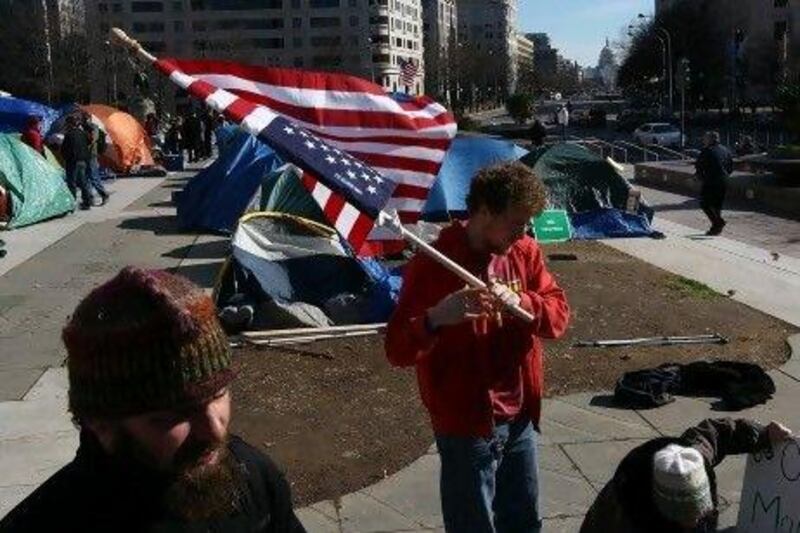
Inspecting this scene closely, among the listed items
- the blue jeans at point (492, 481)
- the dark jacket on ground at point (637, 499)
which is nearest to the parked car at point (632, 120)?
the blue jeans at point (492, 481)

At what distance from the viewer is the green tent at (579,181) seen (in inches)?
643

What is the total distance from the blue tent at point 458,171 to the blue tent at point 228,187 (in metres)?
2.77

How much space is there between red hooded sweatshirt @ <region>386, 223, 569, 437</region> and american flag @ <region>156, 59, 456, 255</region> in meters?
1.85

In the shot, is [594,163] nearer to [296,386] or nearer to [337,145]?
[296,386]

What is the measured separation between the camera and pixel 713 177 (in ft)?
53.2

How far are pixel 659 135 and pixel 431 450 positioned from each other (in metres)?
40.5

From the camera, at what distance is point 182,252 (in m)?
14.1

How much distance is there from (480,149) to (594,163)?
1.93 meters

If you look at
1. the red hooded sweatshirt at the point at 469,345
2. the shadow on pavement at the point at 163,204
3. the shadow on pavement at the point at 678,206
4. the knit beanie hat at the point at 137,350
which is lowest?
the shadow on pavement at the point at 678,206

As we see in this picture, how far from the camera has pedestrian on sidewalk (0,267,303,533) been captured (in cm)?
172

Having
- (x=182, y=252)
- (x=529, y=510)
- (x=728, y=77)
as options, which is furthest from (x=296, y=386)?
(x=728, y=77)

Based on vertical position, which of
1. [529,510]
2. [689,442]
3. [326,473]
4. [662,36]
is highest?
[662,36]

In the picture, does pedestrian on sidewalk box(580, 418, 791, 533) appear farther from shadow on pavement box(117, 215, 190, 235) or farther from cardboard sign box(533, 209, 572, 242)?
shadow on pavement box(117, 215, 190, 235)

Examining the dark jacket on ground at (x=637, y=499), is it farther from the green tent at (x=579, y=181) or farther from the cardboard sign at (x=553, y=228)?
the green tent at (x=579, y=181)
